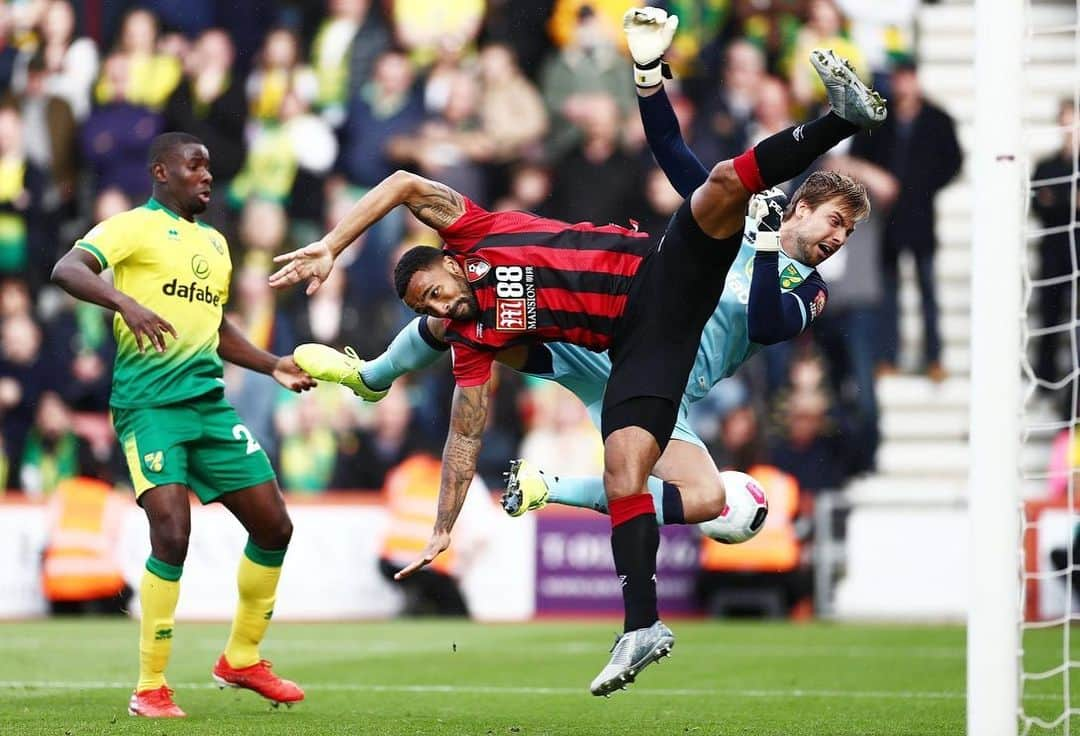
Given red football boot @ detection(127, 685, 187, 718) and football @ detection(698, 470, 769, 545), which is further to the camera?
football @ detection(698, 470, 769, 545)

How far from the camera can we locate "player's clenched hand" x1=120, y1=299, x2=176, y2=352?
648 cm

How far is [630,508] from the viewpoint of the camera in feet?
20.0

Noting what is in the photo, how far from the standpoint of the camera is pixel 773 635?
1175 cm

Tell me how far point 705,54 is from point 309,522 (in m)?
5.64

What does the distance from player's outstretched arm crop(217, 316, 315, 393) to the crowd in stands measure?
6.41 meters

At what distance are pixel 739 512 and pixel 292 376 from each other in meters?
2.03

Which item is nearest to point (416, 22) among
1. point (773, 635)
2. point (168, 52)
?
point (168, 52)

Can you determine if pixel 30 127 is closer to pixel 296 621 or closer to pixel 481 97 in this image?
pixel 481 97

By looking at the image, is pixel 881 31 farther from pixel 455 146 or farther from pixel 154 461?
pixel 154 461

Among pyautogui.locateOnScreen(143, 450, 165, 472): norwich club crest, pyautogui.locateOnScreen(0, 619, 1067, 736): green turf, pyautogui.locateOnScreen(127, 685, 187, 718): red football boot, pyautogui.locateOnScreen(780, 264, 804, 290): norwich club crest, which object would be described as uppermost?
pyautogui.locateOnScreen(780, 264, 804, 290): norwich club crest

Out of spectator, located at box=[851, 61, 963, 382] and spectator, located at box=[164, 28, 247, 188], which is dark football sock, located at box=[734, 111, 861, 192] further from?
spectator, located at box=[164, 28, 247, 188]

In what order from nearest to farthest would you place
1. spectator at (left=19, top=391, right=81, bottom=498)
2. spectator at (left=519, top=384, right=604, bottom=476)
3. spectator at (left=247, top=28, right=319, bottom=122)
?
spectator at (left=519, top=384, right=604, bottom=476) < spectator at (left=19, top=391, right=81, bottom=498) < spectator at (left=247, top=28, right=319, bottom=122)

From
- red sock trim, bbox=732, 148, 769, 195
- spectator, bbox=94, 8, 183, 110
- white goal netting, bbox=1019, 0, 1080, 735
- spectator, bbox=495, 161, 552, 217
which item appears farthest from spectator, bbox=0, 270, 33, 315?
red sock trim, bbox=732, 148, 769, 195

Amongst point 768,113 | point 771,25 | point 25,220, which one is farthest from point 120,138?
point 771,25
